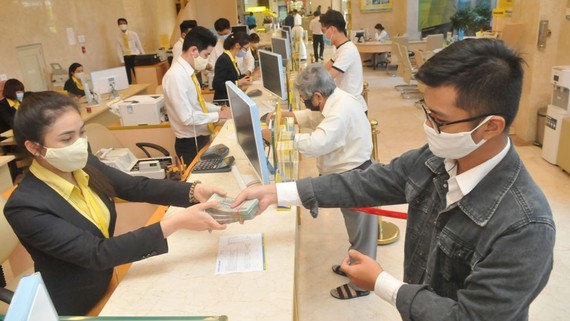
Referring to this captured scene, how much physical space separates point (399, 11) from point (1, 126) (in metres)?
10.1

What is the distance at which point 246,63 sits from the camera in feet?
22.5

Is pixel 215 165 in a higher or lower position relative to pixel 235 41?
lower

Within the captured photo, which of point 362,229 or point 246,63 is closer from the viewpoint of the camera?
point 362,229

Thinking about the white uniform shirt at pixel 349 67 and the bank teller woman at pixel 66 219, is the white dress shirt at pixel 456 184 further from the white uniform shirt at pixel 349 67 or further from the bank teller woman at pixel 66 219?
the white uniform shirt at pixel 349 67

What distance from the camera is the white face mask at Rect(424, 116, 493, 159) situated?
1099mm

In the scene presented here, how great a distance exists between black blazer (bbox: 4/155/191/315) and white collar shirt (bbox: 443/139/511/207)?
1.07 meters

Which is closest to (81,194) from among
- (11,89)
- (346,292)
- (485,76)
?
(485,76)

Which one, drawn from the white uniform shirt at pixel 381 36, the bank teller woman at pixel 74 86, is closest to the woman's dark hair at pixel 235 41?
the bank teller woman at pixel 74 86

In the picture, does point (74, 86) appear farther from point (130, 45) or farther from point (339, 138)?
point (339, 138)

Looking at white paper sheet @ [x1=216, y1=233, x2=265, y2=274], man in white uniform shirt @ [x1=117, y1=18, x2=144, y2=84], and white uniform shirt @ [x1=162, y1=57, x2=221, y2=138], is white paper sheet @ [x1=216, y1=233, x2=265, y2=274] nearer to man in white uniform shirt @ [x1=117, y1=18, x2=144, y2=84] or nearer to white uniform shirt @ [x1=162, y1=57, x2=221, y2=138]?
white uniform shirt @ [x1=162, y1=57, x2=221, y2=138]

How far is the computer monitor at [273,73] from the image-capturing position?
13.7 feet

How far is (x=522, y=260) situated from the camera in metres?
0.98

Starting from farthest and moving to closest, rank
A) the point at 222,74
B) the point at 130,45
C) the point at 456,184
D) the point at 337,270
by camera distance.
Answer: the point at 130,45
the point at 222,74
the point at 337,270
the point at 456,184

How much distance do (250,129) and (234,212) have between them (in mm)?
563
